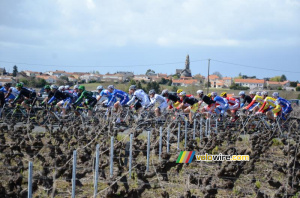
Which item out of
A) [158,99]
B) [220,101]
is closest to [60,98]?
[158,99]

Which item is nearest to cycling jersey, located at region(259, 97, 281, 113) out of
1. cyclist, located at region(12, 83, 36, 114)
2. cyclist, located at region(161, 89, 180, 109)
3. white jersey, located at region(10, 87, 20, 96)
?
cyclist, located at region(161, 89, 180, 109)

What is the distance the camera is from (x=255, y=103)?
53.0 ft

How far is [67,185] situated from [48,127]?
14.6 feet

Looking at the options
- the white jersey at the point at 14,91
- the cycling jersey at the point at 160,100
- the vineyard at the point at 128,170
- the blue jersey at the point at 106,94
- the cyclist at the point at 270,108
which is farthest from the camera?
the white jersey at the point at 14,91

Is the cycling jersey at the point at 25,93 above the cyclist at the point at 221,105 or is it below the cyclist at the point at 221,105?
above

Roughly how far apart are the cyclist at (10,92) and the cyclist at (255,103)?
9775mm

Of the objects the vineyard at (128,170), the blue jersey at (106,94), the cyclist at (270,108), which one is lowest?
the vineyard at (128,170)

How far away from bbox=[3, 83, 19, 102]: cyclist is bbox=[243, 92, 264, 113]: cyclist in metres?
9.78

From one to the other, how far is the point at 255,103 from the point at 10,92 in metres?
10.6

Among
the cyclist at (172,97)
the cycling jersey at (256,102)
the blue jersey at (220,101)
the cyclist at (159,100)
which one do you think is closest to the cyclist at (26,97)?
the cyclist at (159,100)

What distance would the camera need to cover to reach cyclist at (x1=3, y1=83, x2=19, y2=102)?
15.6m

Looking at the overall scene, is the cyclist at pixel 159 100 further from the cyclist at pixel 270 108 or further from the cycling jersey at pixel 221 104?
the cyclist at pixel 270 108

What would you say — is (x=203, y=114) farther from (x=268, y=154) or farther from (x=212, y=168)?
(x=212, y=168)

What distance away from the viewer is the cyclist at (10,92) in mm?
15648
